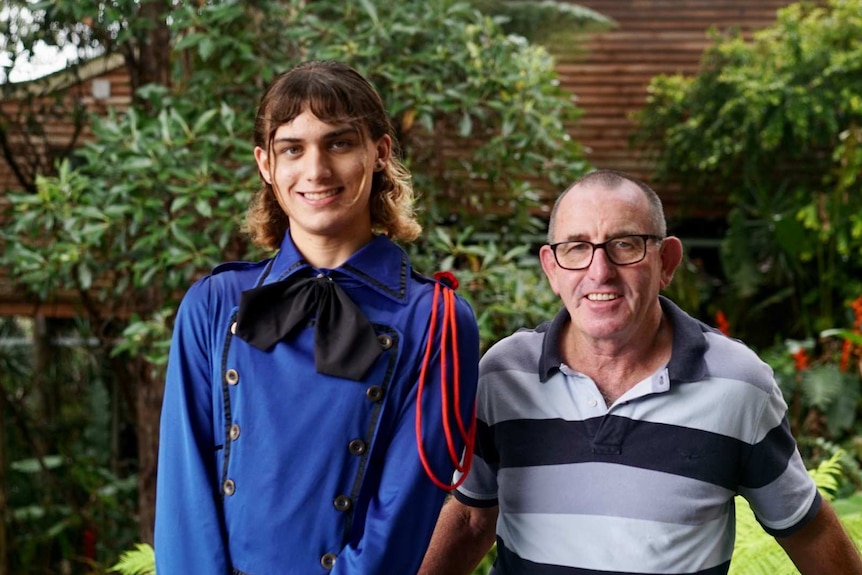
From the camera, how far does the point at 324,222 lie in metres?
1.86

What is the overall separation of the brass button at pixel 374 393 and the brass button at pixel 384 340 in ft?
0.24

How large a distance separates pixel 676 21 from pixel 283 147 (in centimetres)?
815

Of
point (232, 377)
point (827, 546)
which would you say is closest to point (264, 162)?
point (232, 377)

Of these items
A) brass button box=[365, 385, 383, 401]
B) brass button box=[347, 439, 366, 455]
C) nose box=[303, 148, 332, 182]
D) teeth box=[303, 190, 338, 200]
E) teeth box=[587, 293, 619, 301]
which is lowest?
brass button box=[347, 439, 366, 455]

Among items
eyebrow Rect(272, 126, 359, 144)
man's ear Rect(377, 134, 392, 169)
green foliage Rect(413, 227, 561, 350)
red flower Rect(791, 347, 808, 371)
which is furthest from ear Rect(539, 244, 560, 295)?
red flower Rect(791, 347, 808, 371)

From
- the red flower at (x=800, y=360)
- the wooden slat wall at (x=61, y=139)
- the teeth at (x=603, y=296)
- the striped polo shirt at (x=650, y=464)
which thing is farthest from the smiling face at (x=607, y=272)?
the red flower at (x=800, y=360)

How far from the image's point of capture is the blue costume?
1.79 m

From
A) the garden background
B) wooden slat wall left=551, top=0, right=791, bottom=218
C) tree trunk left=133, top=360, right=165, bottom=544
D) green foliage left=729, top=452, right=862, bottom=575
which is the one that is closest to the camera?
green foliage left=729, top=452, right=862, bottom=575

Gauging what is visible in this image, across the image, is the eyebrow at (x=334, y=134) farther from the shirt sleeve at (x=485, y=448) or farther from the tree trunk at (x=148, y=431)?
the tree trunk at (x=148, y=431)

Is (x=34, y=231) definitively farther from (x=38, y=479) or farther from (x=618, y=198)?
(x=38, y=479)

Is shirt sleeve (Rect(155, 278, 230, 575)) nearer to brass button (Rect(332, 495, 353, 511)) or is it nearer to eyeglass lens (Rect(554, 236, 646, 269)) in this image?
brass button (Rect(332, 495, 353, 511))

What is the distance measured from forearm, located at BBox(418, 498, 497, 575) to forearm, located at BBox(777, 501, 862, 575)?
0.63 meters

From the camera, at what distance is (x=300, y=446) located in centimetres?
180

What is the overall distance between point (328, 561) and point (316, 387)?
0.99 feet
